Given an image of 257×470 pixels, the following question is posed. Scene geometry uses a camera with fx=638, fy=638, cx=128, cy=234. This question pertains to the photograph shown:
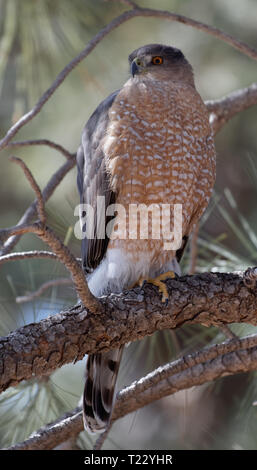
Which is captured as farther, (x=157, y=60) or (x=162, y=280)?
(x=157, y=60)

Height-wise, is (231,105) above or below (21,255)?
above

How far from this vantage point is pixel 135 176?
10.4 feet

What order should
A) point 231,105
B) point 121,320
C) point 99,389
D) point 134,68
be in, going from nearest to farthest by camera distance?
point 121,320, point 99,389, point 134,68, point 231,105

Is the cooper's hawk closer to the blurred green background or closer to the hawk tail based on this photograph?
the hawk tail

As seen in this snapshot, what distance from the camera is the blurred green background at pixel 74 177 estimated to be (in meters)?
3.64

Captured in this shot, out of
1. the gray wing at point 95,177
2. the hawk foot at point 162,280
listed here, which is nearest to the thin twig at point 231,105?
the gray wing at point 95,177

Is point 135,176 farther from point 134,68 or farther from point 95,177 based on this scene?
point 134,68

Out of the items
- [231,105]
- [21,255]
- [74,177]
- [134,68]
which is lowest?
[21,255]

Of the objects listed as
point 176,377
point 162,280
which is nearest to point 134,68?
point 162,280

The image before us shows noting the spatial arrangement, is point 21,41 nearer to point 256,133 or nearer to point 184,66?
point 184,66

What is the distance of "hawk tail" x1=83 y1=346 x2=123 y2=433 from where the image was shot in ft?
10.2

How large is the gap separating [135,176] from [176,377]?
989mm

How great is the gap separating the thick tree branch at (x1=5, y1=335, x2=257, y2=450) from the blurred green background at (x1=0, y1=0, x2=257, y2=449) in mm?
556

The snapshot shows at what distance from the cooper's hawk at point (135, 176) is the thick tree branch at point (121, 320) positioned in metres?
0.20
